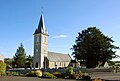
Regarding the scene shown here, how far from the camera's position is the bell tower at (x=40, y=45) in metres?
87.6

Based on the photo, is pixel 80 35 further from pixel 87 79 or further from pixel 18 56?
pixel 87 79

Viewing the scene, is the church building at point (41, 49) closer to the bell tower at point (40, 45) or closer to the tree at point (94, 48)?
the bell tower at point (40, 45)

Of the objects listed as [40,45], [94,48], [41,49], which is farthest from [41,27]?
[94,48]

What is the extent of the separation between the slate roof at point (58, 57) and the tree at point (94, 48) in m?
30.1

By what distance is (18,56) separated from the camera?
3489 inches

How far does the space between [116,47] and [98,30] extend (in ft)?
23.5

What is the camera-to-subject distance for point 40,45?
89.2 m

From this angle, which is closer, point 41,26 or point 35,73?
point 35,73

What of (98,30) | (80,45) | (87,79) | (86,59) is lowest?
(87,79)

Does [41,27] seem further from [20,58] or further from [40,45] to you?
[20,58]

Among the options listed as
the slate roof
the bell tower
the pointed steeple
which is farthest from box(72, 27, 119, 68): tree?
the slate roof

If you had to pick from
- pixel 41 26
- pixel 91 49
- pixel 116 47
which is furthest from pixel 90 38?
pixel 41 26

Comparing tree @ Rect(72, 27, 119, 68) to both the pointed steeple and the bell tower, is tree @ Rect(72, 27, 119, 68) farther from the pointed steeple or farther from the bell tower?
the pointed steeple

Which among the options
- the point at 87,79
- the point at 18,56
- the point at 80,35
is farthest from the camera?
the point at 18,56
